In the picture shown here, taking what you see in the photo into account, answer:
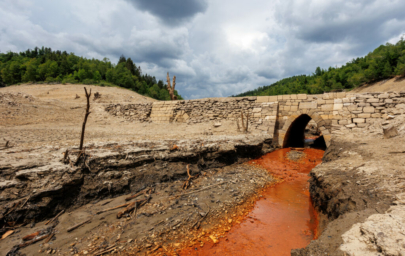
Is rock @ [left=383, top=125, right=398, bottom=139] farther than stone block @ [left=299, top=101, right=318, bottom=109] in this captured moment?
No

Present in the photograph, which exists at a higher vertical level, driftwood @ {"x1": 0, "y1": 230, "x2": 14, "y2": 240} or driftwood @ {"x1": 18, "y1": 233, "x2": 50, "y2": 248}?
driftwood @ {"x1": 0, "y1": 230, "x2": 14, "y2": 240}

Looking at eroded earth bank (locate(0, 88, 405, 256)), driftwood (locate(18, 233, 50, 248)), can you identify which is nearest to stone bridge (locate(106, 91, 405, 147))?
eroded earth bank (locate(0, 88, 405, 256))

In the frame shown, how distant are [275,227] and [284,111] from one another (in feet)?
29.0

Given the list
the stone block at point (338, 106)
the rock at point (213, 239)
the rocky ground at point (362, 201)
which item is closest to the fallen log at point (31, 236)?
the rock at point (213, 239)

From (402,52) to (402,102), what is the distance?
2309cm

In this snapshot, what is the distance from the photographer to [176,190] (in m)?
5.47

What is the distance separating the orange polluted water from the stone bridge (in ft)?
16.5

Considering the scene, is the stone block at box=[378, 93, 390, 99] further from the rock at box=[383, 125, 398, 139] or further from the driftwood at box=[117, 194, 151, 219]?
the driftwood at box=[117, 194, 151, 219]

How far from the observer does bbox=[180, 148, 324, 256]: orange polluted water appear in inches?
147

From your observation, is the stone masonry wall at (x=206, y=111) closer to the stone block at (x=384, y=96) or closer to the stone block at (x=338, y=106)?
the stone block at (x=338, y=106)

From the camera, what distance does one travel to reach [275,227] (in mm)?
4461

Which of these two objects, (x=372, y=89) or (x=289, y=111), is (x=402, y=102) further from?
(x=372, y=89)

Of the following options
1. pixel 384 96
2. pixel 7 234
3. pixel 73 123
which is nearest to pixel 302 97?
pixel 384 96

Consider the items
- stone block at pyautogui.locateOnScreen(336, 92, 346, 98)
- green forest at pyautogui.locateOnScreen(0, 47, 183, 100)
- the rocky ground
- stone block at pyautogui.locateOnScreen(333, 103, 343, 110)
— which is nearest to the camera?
the rocky ground
